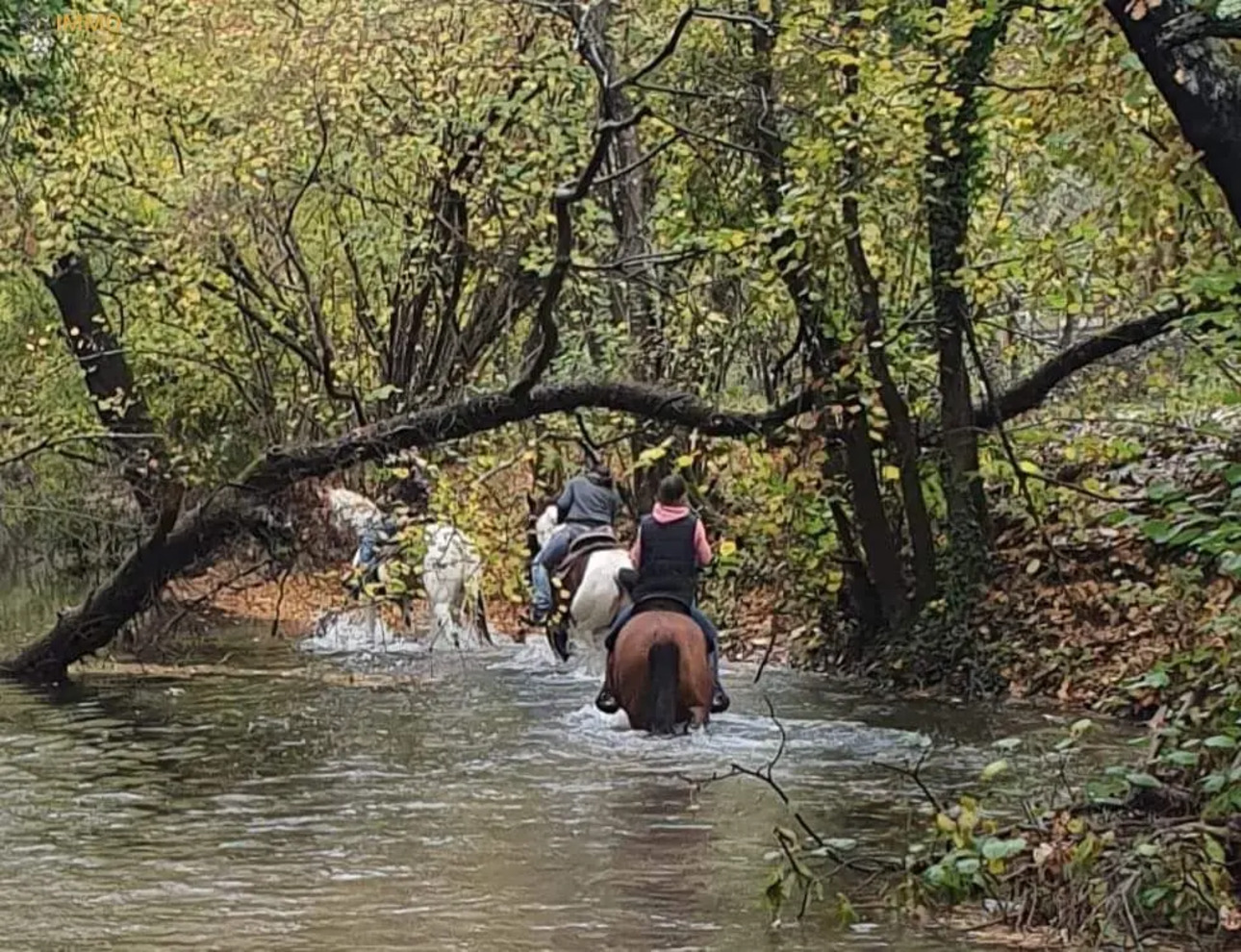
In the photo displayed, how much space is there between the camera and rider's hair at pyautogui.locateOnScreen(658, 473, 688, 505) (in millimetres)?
15914

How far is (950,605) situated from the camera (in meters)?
19.5

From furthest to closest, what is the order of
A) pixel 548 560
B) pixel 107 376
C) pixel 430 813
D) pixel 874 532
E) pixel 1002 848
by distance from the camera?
pixel 107 376 < pixel 548 560 < pixel 874 532 < pixel 430 813 < pixel 1002 848

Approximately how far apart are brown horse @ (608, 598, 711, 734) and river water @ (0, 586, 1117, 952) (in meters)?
0.24

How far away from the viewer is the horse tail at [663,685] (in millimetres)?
15367

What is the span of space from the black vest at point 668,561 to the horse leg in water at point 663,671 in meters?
0.22

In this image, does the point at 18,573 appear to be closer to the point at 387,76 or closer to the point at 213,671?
the point at 213,671

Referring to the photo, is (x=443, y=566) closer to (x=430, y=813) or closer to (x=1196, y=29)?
(x=430, y=813)

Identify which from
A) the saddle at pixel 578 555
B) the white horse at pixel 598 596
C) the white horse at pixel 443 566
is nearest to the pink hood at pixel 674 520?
the white horse at pixel 443 566

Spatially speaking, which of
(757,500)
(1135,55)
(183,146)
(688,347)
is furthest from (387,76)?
(1135,55)

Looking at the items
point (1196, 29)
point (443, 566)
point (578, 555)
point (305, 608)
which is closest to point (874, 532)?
point (578, 555)

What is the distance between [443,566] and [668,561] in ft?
14.4

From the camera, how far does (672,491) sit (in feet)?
52.3

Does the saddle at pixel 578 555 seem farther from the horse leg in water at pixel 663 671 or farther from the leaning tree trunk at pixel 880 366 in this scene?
the horse leg in water at pixel 663 671

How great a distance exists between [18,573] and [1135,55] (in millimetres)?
31078
